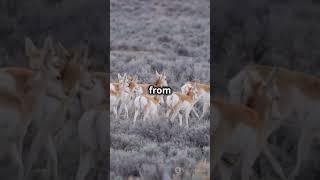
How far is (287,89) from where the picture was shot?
516 centimetres

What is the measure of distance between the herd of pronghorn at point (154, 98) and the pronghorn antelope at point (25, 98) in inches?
20.0

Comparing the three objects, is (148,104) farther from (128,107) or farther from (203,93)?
(203,93)

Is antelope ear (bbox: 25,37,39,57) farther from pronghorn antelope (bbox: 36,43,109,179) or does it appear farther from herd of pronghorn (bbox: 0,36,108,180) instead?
pronghorn antelope (bbox: 36,43,109,179)

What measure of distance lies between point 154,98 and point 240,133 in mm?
729

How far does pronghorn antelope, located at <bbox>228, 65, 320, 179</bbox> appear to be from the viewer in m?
5.14

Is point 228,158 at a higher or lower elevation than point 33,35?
lower

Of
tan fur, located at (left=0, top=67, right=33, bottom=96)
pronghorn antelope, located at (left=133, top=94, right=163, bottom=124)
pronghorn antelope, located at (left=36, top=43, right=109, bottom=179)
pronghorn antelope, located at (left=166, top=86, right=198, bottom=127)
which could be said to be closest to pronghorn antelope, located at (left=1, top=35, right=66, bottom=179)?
tan fur, located at (left=0, top=67, right=33, bottom=96)

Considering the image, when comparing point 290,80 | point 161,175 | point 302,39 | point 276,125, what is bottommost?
point 161,175

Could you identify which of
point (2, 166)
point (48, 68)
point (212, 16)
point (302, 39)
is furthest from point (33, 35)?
point (302, 39)

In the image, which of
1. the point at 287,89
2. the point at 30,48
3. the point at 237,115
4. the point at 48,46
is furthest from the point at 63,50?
the point at 287,89

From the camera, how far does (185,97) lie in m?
5.17

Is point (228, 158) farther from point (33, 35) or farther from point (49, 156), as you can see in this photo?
point (33, 35)

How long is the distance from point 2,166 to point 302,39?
Answer: 8.45 ft

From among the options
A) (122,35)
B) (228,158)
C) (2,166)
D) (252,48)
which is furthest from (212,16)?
(2,166)
